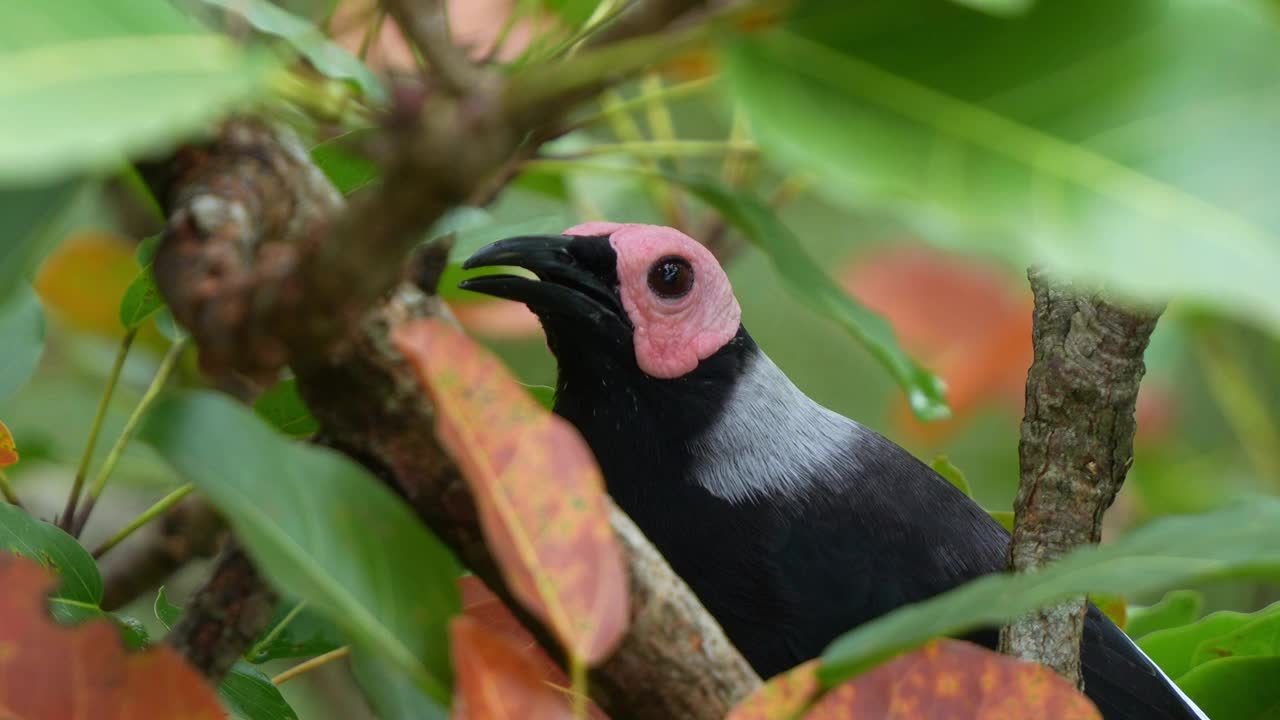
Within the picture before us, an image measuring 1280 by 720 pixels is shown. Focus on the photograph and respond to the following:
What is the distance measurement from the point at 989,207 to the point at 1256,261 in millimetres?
123

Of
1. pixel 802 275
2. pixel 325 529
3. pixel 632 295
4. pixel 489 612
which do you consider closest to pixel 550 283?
pixel 632 295

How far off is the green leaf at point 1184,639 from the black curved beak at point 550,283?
2.35ft

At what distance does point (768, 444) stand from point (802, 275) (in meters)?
0.46

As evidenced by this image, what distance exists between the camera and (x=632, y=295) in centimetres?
171

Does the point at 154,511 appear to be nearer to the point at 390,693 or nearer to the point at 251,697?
the point at 251,697

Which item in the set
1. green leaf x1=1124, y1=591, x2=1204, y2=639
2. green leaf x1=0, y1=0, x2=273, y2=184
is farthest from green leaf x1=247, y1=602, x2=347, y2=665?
green leaf x1=1124, y1=591, x2=1204, y2=639

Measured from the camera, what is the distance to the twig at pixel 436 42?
585 mm

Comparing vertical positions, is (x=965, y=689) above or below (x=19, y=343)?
below

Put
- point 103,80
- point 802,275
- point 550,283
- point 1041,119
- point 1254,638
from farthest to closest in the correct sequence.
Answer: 1. point 550,283
2. point 802,275
3. point 1254,638
4. point 1041,119
5. point 103,80

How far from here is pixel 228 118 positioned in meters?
0.73

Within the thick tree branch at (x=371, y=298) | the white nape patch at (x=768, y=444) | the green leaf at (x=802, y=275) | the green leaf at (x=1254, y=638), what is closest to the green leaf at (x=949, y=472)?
the green leaf at (x=802, y=275)

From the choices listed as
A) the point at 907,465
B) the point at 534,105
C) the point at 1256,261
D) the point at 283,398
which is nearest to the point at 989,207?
the point at 1256,261

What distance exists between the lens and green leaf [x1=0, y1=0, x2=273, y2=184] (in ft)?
1.75

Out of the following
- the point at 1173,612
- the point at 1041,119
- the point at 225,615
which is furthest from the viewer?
the point at 1173,612
